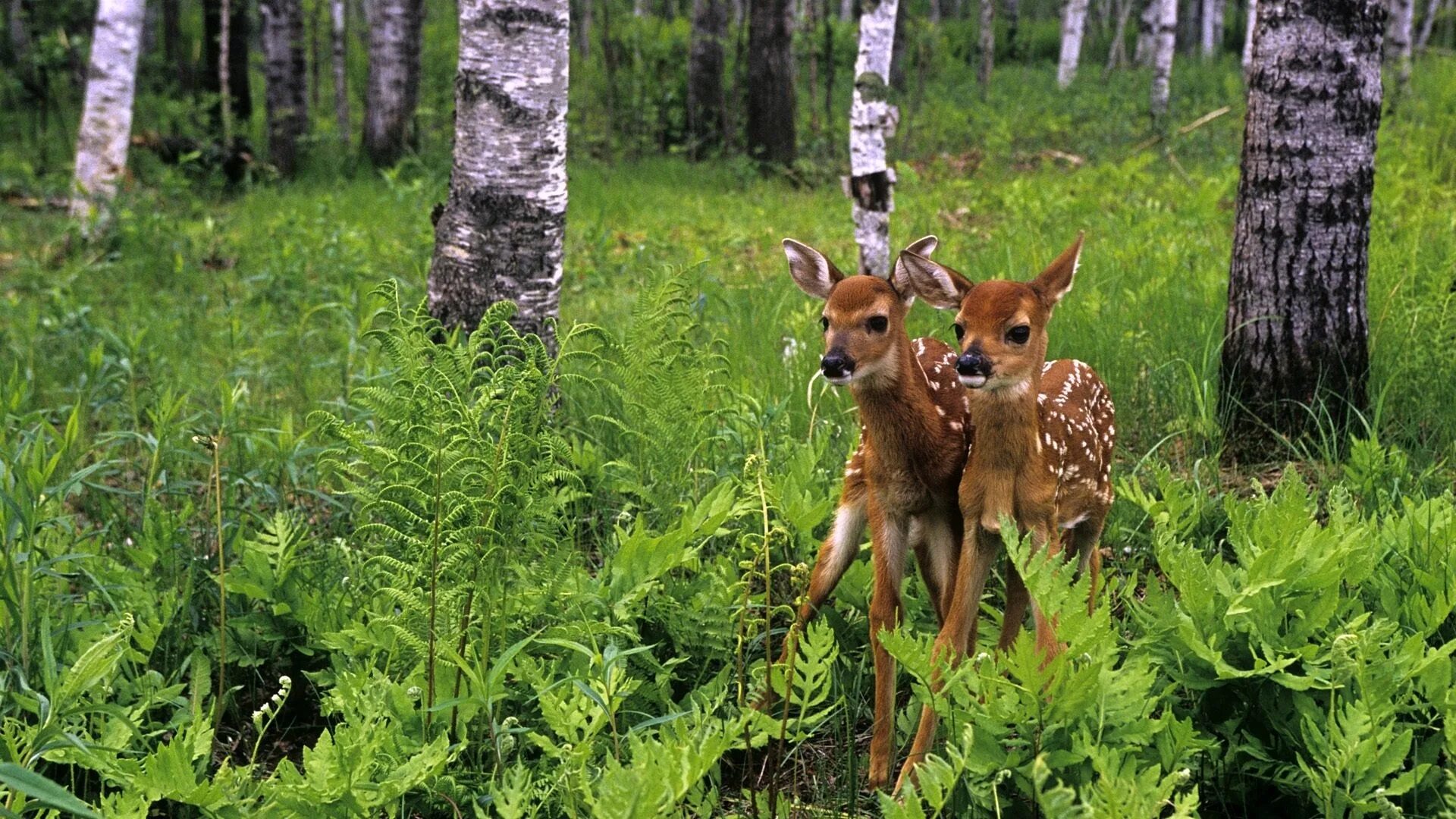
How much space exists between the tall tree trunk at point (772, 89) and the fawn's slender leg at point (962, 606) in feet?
42.2

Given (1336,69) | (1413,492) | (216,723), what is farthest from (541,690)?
(1336,69)

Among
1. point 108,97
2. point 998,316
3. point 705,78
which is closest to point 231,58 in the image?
point 108,97

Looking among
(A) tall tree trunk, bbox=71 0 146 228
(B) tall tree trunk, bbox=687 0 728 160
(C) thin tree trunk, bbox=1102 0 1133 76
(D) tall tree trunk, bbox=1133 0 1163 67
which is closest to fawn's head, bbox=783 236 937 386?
(A) tall tree trunk, bbox=71 0 146 228

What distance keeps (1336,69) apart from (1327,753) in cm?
292

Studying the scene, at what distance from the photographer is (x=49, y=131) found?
17172 millimetres

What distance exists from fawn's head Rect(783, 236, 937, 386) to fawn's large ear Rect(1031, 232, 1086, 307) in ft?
0.96

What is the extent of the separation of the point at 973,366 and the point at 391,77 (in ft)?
44.8

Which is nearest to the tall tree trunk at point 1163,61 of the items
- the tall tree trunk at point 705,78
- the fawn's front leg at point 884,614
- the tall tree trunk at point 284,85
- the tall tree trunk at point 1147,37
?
the tall tree trunk at point 705,78

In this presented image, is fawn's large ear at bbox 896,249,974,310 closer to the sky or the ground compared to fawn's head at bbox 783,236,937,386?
closer to the sky

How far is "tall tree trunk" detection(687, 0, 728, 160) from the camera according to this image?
16797 mm

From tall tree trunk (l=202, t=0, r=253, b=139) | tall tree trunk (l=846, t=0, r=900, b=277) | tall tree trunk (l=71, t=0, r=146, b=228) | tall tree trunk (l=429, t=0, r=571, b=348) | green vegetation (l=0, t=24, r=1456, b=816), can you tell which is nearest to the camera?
green vegetation (l=0, t=24, r=1456, b=816)

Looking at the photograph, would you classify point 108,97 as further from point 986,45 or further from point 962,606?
point 986,45

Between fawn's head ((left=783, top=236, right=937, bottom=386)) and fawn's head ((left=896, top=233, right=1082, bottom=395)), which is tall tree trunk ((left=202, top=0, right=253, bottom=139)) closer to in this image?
fawn's head ((left=783, top=236, right=937, bottom=386))

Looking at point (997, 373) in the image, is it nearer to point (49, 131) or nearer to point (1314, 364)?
point (1314, 364)
